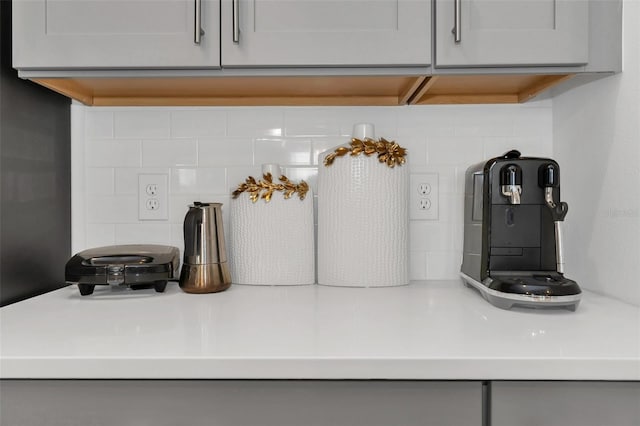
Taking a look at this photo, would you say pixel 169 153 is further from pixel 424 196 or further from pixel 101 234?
pixel 424 196

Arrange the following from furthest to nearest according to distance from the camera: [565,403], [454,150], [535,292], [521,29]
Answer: [454,150] → [521,29] → [535,292] → [565,403]

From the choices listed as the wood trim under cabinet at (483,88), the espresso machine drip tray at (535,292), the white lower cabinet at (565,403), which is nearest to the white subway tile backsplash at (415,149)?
the wood trim under cabinet at (483,88)

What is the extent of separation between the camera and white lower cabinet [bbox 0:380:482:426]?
0.68 meters

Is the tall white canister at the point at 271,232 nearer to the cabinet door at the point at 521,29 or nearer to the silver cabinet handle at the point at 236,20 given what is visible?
the silver cabinet handle at the point at 236,20

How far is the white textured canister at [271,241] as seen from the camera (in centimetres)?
124

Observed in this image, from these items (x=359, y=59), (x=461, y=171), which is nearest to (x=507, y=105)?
(x=461, y=171)

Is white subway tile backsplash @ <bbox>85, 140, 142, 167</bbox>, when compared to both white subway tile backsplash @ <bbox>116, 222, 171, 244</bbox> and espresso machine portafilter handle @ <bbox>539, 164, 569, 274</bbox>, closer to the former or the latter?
white subway tile backsplash @ <bbox>116, 222, 171, 244</bbox>

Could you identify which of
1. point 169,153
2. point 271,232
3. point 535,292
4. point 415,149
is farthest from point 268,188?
point 535,292

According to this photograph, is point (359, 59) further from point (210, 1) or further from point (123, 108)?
point (123, 108)

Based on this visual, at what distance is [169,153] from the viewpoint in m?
1.38

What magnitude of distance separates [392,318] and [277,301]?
0.29 meters

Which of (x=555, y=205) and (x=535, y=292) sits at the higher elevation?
(x=555, y=205)

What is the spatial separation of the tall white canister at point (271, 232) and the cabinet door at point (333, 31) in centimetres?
35

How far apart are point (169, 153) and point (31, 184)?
1.22ft
